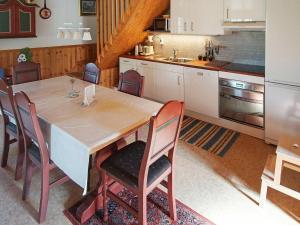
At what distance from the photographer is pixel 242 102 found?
360 centimetres

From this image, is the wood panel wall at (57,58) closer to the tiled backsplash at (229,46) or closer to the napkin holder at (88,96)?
the tiled backsplash at (229,46)

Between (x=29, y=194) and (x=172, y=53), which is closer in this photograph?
(x=29, y=194)

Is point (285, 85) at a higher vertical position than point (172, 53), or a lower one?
lower

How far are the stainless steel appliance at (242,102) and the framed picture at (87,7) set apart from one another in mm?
3310

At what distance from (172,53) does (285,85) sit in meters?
2.32

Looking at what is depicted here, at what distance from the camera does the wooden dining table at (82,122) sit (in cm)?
188

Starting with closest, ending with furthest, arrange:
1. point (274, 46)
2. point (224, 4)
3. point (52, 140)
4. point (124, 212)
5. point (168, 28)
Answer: point (52, 140) < point (124, 212) < point (274, 46) < point (224, 4) < point (168, 28)

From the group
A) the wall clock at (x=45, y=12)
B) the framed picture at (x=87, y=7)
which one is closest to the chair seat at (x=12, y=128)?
the wall clock at (x=45, y=12)

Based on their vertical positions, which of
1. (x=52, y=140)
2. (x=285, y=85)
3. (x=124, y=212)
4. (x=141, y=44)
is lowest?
(x=124, y=212)

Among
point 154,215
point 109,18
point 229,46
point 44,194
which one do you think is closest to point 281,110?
point 229,46

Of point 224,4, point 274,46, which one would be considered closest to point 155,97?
point 224,4

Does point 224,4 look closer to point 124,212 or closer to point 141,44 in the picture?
point 141,44

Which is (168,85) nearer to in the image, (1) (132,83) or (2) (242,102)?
(2) (242,102)

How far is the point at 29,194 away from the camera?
8.17 feet
